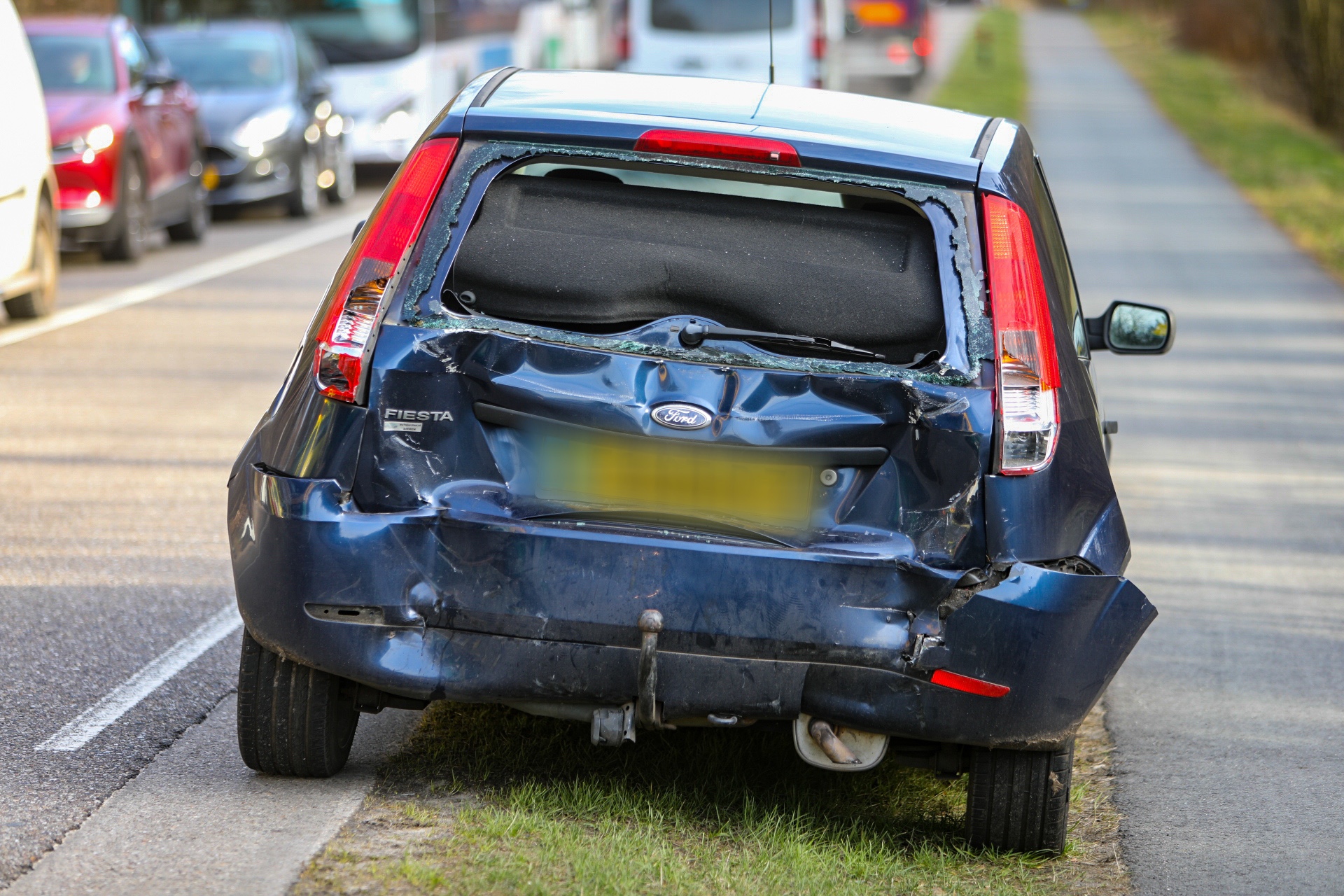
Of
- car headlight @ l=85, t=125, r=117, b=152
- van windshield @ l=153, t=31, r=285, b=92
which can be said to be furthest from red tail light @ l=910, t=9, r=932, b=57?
car headlight @ l=85, t=125, r=117, b=152

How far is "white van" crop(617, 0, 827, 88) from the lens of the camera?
2523 centimetres

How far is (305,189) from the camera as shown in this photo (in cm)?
1777

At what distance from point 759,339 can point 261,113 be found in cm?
1423

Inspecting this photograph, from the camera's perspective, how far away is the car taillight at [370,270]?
3.81 metres

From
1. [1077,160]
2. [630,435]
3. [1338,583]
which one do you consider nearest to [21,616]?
[630,435]

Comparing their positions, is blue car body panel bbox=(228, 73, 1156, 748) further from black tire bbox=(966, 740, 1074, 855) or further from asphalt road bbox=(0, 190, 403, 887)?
asphalt road bbox=(0, 190, 403, 887)

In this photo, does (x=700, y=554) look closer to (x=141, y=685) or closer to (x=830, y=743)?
(x=830, y=743)

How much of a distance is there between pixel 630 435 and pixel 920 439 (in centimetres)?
60

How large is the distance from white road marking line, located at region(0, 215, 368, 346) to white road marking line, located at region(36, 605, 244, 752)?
19.5 ft

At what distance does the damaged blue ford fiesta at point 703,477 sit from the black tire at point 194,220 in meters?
12.0

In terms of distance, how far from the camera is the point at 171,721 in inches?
181

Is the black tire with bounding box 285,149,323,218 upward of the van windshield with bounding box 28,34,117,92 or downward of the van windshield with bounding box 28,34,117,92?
downward

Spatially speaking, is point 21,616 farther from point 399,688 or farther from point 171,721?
point 399,688

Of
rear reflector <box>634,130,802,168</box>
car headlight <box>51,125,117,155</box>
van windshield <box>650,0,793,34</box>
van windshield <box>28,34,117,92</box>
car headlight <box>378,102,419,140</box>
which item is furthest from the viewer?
van windshield <box>650,0,793,34</box>
